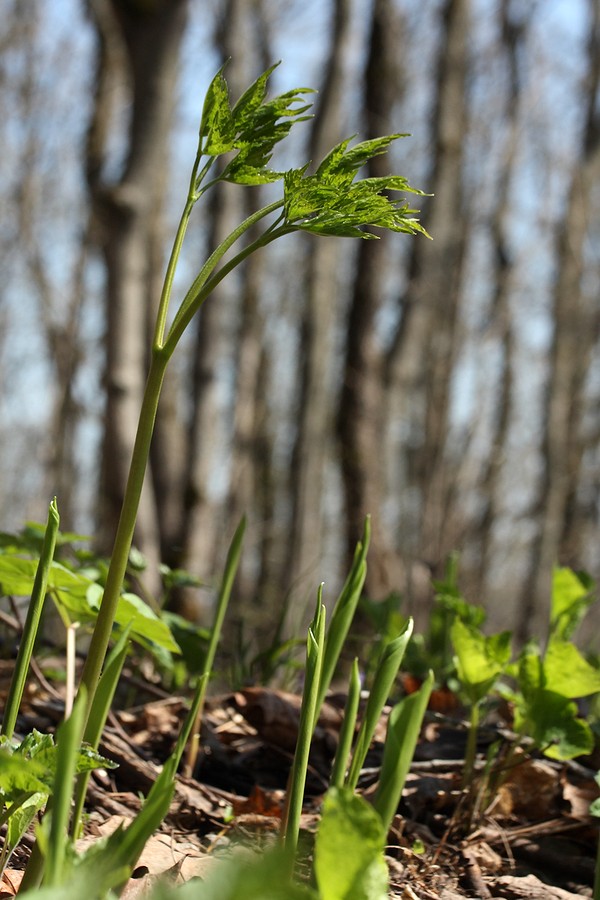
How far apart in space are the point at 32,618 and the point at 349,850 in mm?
390

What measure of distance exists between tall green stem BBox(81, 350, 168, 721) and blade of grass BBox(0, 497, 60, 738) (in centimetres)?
7

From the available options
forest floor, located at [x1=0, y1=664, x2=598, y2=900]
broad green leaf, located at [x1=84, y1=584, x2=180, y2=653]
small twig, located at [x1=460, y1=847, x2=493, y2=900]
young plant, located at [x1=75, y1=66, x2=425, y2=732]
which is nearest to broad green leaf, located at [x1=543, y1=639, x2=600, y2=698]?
forest floor, located at [x1=0, y1=664, x2=598, y2=900]

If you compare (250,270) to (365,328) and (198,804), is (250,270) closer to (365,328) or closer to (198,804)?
(365,328)

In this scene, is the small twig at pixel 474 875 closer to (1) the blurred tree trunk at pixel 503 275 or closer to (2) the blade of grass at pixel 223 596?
(2) the blade of grass at pixel 223 596

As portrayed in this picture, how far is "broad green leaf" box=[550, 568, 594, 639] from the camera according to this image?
56.2 inches

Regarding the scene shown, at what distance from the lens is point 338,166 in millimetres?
793

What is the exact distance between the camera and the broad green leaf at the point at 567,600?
143 cm

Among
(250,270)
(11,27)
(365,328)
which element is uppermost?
(11,27)

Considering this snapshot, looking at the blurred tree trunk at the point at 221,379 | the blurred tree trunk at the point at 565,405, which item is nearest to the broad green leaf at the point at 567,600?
the blurred tree trunk at the point at 221,379

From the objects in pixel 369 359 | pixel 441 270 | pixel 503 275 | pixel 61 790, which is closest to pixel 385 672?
pixel 61 790

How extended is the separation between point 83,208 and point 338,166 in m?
12.5

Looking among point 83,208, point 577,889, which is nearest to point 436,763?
point 577,889

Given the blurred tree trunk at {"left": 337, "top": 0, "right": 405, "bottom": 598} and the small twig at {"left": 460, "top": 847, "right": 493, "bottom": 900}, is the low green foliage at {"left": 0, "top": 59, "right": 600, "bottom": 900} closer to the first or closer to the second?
the small twig at {"left": 460, "top": 847, "right": 493, "bottom": 900}

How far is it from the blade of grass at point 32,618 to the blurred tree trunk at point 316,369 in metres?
6.96
